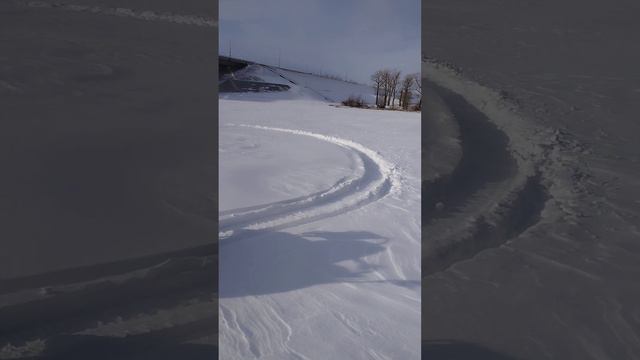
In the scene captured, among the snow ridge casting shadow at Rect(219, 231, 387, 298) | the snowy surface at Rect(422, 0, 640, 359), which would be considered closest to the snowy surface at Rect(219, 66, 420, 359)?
the snow ridge casting shadow at Rect(219, 231, 387, 298)

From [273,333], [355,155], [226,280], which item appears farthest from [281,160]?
[273,333]

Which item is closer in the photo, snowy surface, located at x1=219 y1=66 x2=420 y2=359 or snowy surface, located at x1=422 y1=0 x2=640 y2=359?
snowy surface, located at x1=422 y1=0 x2=640 y2=359

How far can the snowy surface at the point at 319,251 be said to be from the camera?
1359 millimetres

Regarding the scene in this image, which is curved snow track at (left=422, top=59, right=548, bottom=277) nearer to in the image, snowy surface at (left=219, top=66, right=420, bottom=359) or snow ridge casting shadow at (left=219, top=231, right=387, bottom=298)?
snowy surface at (left=219, top=66, right=420, bottom=359)

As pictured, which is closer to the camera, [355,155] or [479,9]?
[479,9]

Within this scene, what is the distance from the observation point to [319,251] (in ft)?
6.61

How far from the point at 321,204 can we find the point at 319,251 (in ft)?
2.41

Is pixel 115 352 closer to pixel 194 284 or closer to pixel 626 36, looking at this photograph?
pixel 194 284

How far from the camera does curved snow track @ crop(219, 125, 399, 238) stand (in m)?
2.36

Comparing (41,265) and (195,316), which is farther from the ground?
(41,265)

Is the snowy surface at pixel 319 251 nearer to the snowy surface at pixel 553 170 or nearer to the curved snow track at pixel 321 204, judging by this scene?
the curved snow track at pixel 321 204

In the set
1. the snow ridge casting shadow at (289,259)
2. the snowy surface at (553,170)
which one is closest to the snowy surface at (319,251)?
the snow ridge casting shadow at (289,259)

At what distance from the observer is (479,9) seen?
0.94 m

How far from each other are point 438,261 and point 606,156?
0.51 metres
